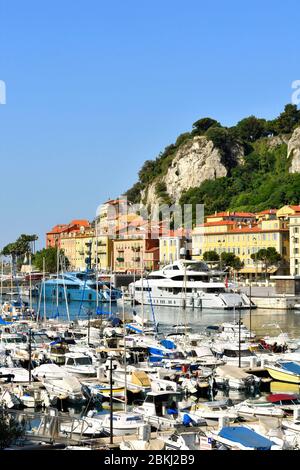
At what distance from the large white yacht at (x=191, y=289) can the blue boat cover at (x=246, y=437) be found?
1896 inches

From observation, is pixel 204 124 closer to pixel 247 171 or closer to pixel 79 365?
pixel 247 171

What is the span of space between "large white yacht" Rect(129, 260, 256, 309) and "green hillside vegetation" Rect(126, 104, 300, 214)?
1221 inches

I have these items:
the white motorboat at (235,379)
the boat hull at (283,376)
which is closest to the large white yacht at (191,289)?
the boat hull at (283,376)

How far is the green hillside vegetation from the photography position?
350 ft

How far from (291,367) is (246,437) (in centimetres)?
1216

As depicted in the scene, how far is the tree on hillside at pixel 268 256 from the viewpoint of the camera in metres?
83.7

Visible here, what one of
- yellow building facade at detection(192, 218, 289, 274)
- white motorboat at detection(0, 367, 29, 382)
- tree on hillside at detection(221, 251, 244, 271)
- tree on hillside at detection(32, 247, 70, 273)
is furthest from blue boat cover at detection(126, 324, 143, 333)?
tree on hillside at detection(32, 247, 70, 273)

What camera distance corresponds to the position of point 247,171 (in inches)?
4747

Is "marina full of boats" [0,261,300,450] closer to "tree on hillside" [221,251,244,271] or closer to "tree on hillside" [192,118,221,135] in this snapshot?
"tree on hillside" [221,251,244,271]

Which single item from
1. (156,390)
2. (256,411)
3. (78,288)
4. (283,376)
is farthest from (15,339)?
(78,288)

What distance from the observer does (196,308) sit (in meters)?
68.2

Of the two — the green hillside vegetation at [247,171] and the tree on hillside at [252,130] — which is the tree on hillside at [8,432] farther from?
the tree on hillside at [252,130]
